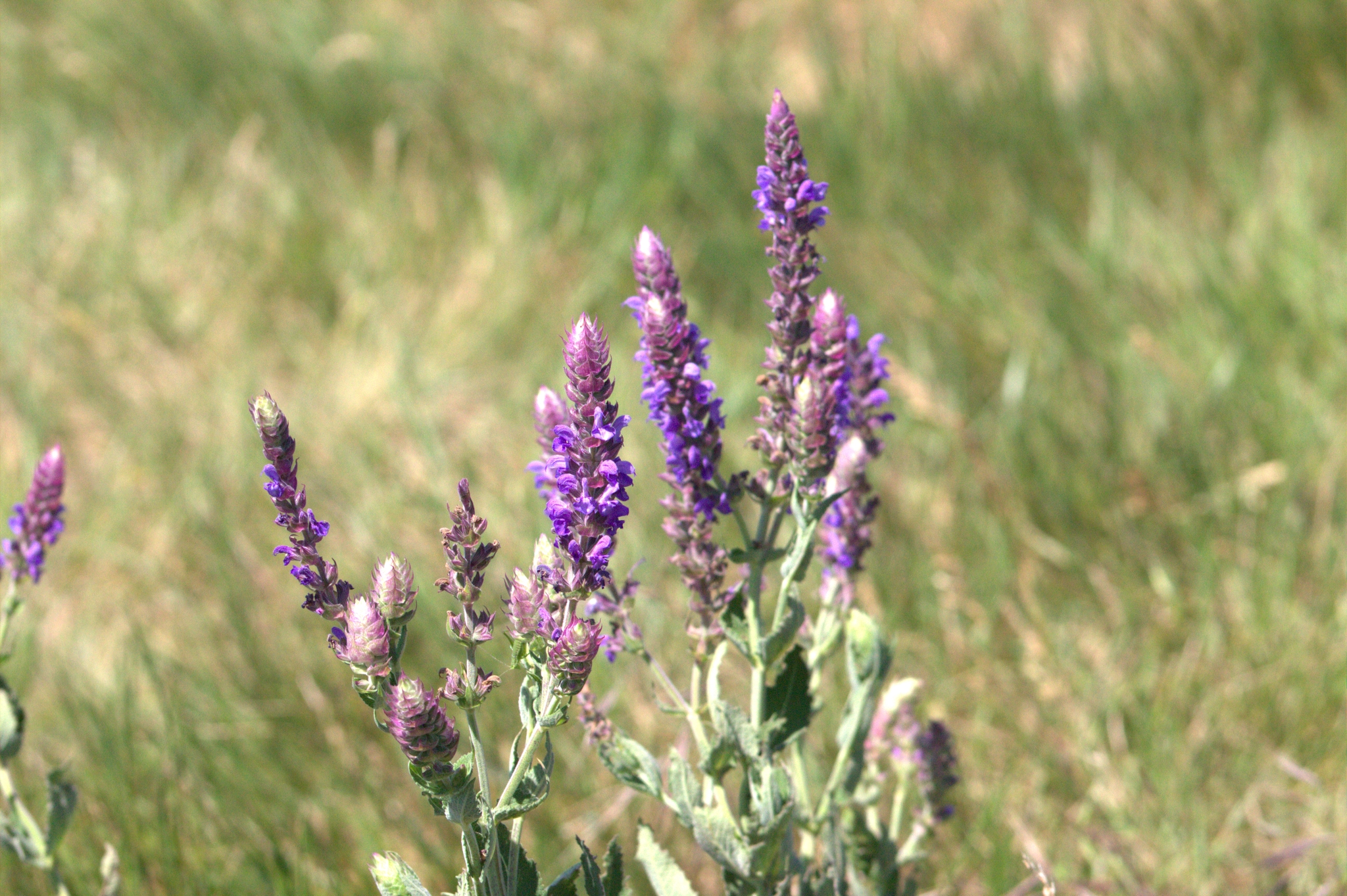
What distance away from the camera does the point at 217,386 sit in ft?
13.2

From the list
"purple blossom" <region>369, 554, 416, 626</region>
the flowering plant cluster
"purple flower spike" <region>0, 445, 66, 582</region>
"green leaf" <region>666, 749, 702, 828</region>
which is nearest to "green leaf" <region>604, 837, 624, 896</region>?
the flowering plant cluster

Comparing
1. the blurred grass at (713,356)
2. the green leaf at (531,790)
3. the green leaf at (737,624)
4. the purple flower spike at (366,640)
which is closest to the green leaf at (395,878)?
the green leaf at (531,790)

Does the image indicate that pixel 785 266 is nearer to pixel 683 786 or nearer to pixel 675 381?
pixel 675 381

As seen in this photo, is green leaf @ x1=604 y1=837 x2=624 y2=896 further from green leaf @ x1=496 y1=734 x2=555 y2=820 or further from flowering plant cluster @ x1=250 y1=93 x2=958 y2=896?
green leaf @ x1=496 y1=734 x2=555 y2=820

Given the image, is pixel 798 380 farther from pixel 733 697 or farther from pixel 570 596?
pixel 733 697

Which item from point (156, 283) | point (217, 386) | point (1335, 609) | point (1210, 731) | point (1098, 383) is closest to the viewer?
point (1210, 731)

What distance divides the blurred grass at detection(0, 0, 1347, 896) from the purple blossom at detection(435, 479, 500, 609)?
3.29 feet

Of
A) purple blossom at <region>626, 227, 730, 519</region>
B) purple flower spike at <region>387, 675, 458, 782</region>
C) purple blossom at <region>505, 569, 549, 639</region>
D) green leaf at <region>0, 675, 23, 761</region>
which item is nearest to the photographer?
purple flower spike at <region>387, 675, 458, 782</region>

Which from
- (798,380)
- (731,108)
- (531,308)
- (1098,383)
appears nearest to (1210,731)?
(1098,383)

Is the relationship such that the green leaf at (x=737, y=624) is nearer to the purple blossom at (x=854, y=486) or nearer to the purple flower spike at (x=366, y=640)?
the purple blossom at (x=854, y=486)

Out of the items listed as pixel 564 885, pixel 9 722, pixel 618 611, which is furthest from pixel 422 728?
pixel 9 722

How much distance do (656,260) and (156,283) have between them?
3462mm

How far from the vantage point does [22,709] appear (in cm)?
179

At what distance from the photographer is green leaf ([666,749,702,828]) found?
1.53 m
